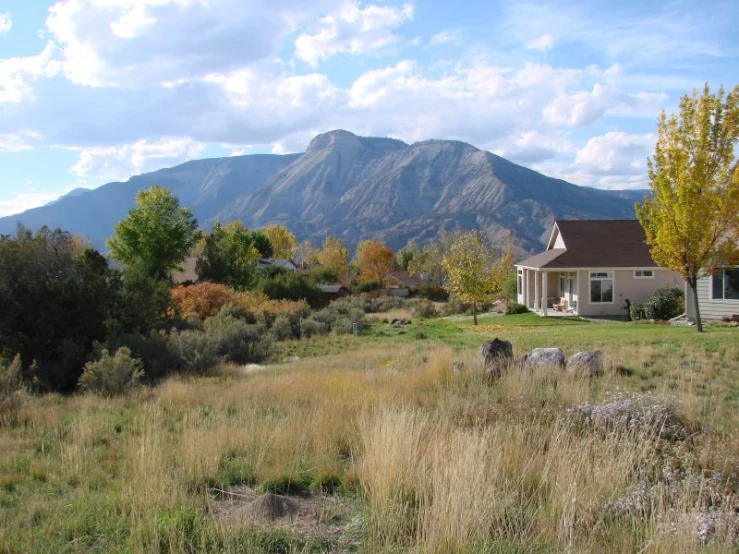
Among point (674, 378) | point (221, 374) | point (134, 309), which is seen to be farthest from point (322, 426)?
point (134, 309)

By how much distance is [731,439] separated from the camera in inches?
241

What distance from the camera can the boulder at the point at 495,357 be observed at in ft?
34.9

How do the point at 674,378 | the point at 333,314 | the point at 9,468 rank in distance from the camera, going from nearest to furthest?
the point at 9,468 < the point at 674,378 < the point at 333,314

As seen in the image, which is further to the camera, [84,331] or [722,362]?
[84,331]

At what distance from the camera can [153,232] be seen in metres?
50.4

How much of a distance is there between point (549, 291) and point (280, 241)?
220ft

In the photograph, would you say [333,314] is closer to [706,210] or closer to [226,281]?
[226,281]

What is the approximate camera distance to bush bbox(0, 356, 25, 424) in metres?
8.85

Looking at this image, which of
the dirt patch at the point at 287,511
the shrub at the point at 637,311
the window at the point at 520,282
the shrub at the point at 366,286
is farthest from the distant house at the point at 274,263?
the dirt patch at the point at 287,511

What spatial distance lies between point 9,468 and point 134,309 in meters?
13.8

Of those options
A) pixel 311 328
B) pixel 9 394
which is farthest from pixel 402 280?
pixel 9 394

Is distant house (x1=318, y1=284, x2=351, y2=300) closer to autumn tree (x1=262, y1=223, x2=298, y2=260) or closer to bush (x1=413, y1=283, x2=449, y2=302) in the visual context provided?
bush (x1=413, y1=283, x2=449, y2=302)

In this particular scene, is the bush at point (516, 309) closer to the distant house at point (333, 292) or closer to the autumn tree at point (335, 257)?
the distant house at point (333, 292)

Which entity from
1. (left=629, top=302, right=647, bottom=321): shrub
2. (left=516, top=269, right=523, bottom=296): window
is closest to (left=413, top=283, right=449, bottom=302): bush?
(left=516, top=269, right=523, bottom=296): window
